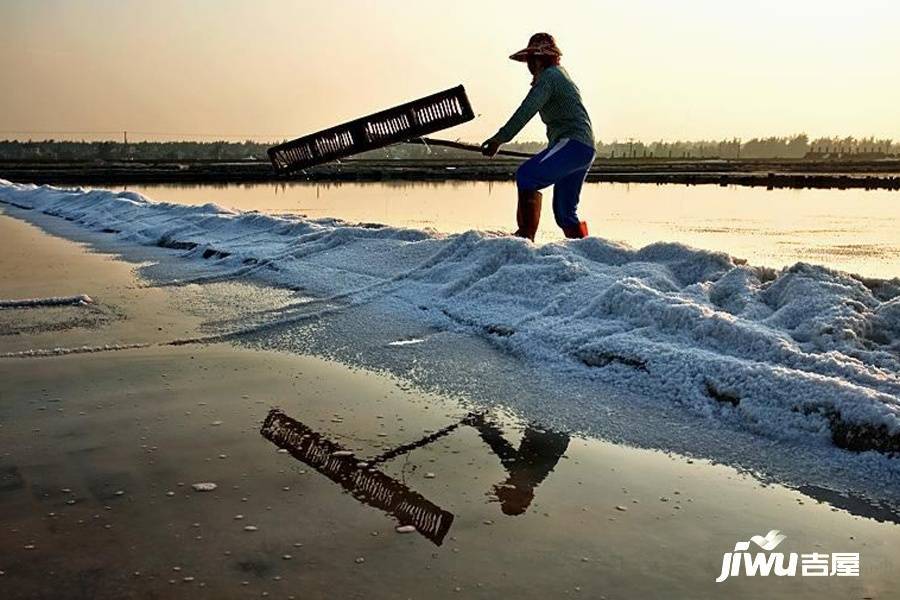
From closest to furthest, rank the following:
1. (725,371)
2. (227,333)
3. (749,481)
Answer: (749,481) → (725,371) → (227,333)

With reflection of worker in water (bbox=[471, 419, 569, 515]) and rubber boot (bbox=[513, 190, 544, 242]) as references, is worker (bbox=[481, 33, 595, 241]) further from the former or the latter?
reflection of worker in water (bbox=[471, 419, 569, 515])

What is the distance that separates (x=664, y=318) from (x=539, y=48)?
357 cm

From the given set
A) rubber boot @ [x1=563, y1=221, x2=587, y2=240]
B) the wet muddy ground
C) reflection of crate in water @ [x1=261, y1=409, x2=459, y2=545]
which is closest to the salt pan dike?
the wet muddy ground

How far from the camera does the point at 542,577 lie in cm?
205

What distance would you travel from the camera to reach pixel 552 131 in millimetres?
7199

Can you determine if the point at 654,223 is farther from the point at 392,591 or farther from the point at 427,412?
the point at 392,591

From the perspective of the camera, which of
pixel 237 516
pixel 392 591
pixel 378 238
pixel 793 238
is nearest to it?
pixel 392 591

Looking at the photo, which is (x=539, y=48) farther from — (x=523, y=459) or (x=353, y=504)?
(x=353, y=504)

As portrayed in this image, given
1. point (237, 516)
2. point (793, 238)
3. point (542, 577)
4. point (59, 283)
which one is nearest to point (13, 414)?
point (237, 516)

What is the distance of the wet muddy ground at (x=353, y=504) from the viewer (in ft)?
6.68

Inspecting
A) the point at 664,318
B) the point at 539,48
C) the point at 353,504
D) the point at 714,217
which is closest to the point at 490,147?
the point at 539,48

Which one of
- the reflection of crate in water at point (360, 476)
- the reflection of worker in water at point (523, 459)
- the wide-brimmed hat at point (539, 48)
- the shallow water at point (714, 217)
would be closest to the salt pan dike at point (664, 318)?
the reflection of worker in water at point (523, 459)

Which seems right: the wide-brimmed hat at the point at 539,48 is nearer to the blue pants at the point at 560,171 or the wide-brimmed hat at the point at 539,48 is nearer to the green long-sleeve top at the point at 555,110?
the green long-sleeve top at the point at 555,110

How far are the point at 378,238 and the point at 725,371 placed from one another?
224 inches
